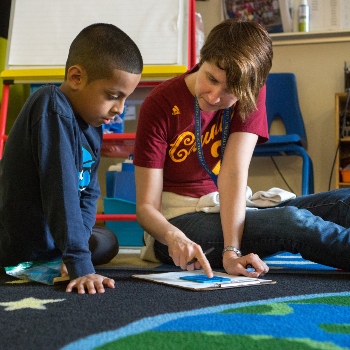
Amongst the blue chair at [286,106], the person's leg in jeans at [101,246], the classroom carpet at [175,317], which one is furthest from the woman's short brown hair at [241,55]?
the blue chair at [286,106]

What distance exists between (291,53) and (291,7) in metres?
0.25

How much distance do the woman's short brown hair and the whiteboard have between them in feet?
3.29

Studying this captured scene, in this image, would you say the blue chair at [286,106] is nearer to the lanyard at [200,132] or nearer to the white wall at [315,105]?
the white wall at [315,105]

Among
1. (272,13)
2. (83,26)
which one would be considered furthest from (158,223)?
(272,13)

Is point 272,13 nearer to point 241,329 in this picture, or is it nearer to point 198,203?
point 198,203

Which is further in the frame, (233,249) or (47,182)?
(233,249)

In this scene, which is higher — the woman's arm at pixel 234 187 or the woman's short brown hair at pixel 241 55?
the woman's short brown hair at pixel 241 55

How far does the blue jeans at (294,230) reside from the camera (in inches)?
42.3

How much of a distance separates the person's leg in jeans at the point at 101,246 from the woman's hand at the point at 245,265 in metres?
0.43

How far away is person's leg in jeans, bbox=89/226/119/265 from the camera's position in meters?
1.36

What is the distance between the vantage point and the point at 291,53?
2.74 meters

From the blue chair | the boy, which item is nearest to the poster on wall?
the blue chair

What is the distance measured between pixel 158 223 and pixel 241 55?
39 cm

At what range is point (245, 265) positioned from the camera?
1026mm
